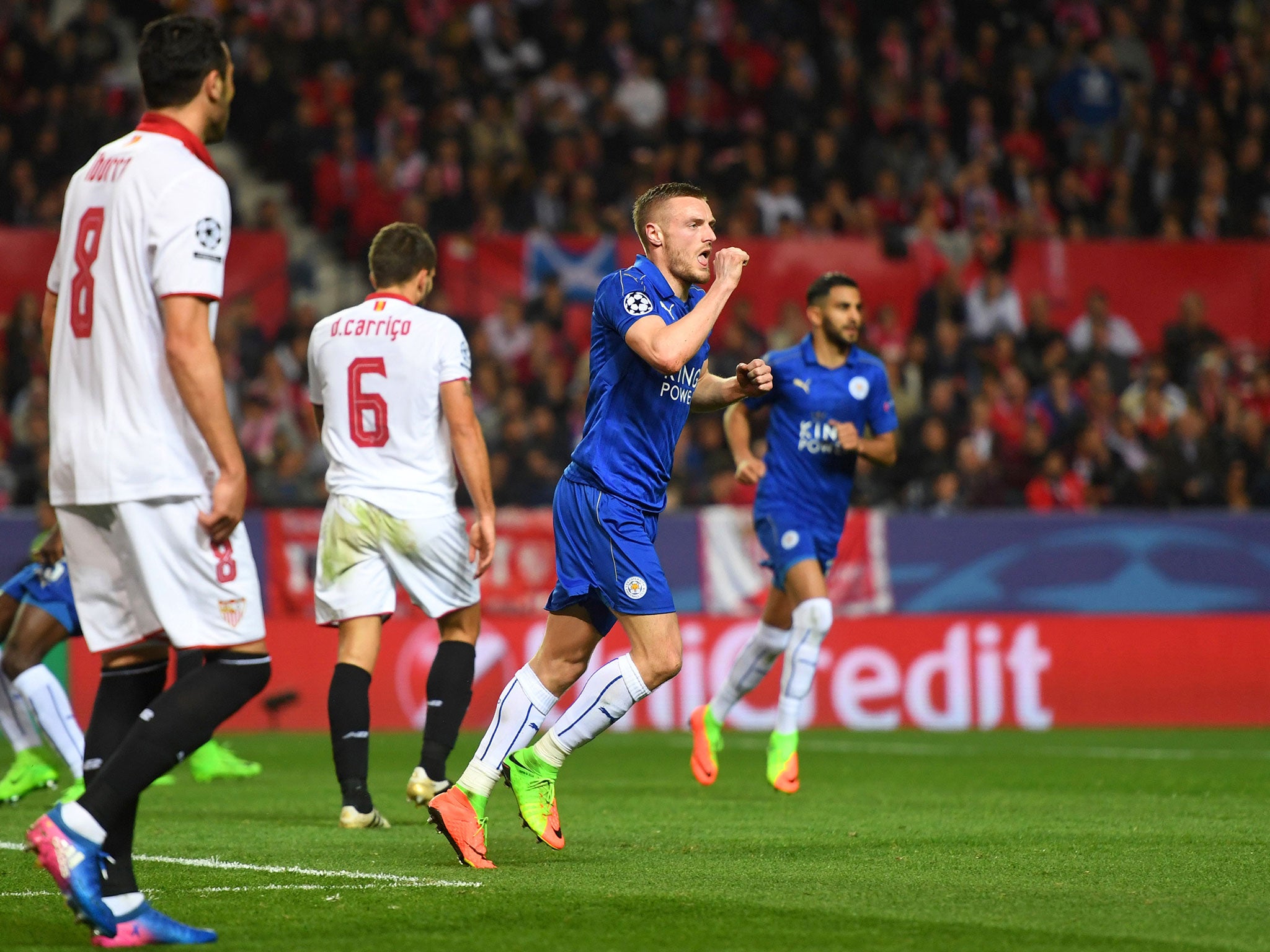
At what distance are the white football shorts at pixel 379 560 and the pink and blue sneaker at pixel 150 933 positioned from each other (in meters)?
3.05

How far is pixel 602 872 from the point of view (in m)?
5.99

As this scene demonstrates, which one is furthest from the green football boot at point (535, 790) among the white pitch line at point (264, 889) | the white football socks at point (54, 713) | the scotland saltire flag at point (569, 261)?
the scotland saltire flag at point (569, 261)

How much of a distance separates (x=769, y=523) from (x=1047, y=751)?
137 inches

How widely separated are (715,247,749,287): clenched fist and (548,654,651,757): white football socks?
1.35 meters

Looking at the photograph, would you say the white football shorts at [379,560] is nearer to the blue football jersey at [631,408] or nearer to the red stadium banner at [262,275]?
the blue football jersey at [631,408]

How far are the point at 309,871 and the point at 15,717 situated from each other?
176 inches

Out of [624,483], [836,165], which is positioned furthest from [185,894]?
[836,165]

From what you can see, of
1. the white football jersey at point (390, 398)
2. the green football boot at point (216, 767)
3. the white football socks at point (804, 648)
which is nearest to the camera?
the white football jersey at point (390, 398)

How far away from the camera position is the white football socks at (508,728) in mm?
6246

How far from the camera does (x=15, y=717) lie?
9.81 meters

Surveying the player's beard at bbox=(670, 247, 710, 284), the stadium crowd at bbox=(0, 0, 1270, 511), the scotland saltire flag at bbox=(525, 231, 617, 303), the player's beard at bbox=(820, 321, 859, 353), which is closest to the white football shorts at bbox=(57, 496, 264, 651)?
the player's beard at bbox=(670, 247, 710, 284)

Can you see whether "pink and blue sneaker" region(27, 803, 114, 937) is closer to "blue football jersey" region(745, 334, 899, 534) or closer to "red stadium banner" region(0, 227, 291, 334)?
"blue football jersey" region(745, 334, 899, 534)

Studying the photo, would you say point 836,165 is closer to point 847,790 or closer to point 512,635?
point 512,635

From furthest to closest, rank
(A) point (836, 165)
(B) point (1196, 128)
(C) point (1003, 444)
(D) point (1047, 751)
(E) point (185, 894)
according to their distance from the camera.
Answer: (B) point (1196, 128) < (A) point (836, 165) < (C) point (1003, 444) < (D) point (1047, 751) < (E) point (185, 894)
